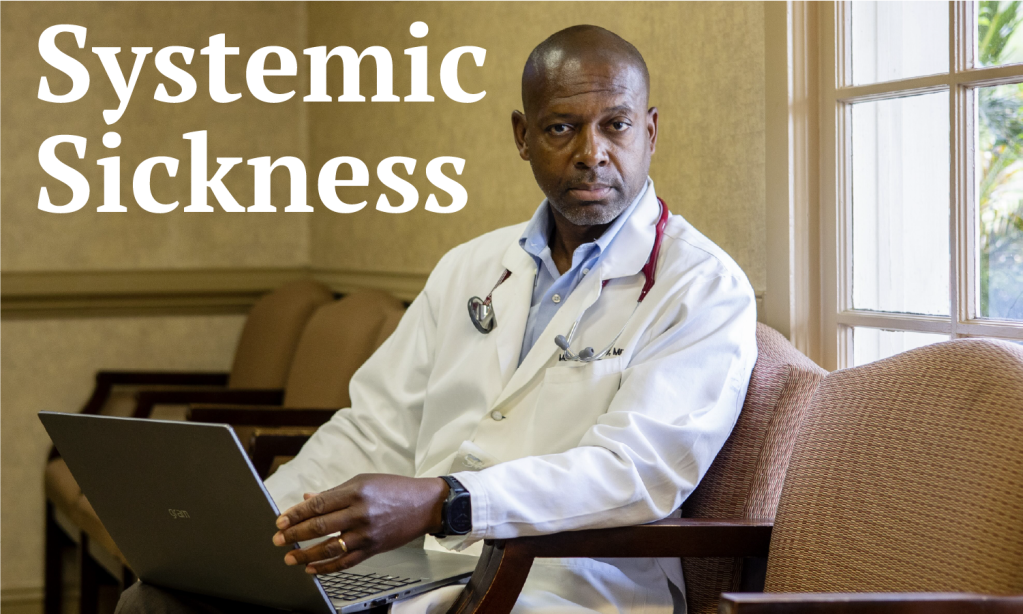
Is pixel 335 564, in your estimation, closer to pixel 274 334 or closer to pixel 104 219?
pixel 274 334

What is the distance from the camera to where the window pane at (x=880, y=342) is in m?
1.69

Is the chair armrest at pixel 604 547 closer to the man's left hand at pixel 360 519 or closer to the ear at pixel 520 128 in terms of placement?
the man's left hand at pixel 360 519

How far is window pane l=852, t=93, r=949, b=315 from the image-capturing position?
5.35 feet

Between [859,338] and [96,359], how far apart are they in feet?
9.70

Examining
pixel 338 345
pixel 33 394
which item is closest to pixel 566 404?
pixel 338 345

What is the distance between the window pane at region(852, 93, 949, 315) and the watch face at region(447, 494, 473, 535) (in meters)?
0.84

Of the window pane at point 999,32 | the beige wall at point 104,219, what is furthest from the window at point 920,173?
the beige wall at point 104,219

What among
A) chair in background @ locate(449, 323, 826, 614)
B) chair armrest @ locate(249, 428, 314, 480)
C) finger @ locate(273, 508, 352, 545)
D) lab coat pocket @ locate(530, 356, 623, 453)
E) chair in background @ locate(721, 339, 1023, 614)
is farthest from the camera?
chair armrest @ locate(249, 428, 314, 480)

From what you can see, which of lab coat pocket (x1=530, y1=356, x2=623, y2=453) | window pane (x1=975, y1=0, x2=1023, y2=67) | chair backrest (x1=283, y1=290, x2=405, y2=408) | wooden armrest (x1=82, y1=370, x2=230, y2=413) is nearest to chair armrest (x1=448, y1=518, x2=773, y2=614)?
lab coat pocket (x1=530, y1=356, x2=623, y2=453)

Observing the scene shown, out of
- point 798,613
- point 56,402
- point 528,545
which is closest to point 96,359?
point 56,402

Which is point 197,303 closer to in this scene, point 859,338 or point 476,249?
point 476,249

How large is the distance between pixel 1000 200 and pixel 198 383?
2.92 metres

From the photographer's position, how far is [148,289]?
386cm

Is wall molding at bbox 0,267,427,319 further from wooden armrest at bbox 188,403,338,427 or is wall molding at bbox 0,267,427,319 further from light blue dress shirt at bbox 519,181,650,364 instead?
light blue dress shirt at bbox 519,181,650,364
